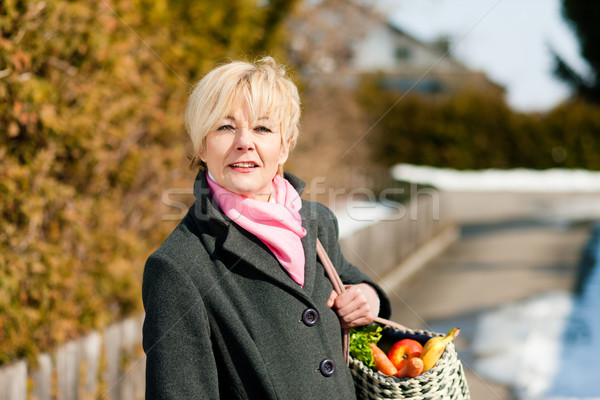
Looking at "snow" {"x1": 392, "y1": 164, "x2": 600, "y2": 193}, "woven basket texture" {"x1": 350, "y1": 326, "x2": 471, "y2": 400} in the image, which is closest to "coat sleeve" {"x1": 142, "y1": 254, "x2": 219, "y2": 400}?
"woven basket texture" {"x1": 350, "y1": 326, "x2": 471, "y2": 400}

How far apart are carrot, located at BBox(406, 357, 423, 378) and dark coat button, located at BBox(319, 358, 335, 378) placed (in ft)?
0.81

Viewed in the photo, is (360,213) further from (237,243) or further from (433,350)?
(237,243)

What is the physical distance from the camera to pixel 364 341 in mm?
1996

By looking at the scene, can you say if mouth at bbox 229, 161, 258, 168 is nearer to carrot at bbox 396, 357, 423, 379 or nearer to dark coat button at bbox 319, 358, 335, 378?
dark coat button at bbox 319, 358, 335, 378

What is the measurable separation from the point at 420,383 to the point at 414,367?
0.16ft

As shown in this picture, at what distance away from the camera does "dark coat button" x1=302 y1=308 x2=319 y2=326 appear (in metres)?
1.80

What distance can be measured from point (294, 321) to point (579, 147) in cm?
2736

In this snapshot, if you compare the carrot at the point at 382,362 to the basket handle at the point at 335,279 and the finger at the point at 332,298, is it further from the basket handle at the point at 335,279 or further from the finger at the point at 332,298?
the finger at the point at 332,298

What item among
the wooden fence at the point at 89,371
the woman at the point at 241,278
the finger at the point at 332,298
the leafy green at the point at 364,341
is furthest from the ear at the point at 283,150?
the wooden fence at the point at 89,371

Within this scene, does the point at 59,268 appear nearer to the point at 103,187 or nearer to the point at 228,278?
the point at 103,187

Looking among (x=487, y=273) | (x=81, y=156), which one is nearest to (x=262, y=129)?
(x=81, y=156)

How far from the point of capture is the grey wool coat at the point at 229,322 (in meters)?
1.63

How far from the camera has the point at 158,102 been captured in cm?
533

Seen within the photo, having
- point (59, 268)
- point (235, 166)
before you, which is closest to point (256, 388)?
point (235, 166)
